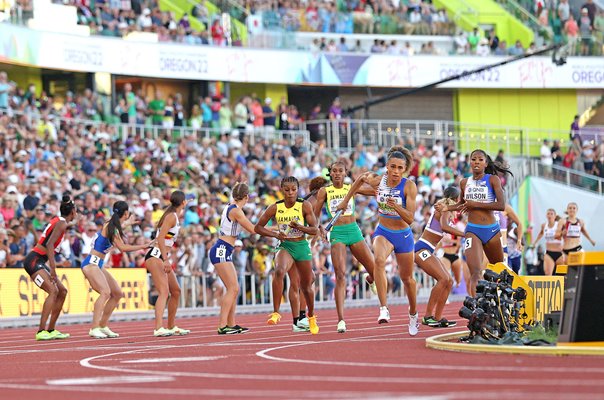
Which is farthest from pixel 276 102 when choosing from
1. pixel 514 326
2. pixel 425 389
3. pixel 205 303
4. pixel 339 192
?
pixel 425 389

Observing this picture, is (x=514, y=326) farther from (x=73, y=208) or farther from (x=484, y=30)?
(x=484, y=30)

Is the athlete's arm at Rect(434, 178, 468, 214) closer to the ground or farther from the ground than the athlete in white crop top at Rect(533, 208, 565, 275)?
farther from the ground

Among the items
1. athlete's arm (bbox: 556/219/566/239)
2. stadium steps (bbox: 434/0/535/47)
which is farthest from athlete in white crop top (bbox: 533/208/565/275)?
stadium steps (bbox: 434/0/535/47)

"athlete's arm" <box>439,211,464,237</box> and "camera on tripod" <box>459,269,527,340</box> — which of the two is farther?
"athlete's arm" <box>439,211,464,237</box>

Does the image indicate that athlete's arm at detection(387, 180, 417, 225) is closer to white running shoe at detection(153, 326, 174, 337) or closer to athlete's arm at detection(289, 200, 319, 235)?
athlete's arm at detection(289, 200, 319, 235)

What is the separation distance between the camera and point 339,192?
1981 centimetres

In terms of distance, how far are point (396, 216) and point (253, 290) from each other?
14082 millimetres

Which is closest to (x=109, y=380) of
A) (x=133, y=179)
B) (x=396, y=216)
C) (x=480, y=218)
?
(x=396, y=216)

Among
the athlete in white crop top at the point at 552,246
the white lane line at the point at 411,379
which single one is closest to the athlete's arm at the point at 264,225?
the white lane line at the point at 411,379

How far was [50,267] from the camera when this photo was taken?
829 inches

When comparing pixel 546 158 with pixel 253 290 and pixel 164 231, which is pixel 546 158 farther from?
pixel 164 231

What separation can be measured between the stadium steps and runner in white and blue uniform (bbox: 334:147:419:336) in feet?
119

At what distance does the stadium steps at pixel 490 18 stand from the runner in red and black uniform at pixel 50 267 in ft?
114

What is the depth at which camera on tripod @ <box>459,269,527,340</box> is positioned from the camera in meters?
14.8
